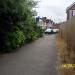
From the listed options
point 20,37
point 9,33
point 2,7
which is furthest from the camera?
point 20,37

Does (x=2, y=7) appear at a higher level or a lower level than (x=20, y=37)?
higher

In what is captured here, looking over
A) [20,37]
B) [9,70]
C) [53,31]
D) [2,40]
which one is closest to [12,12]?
[2,40]

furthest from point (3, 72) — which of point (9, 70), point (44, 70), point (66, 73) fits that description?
point (66, 73)

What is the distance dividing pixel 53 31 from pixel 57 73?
5765 centimetres

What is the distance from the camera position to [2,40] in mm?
16172

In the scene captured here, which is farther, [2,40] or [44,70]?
[2,40]

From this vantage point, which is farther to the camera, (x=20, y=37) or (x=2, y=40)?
(x=20, y=37)

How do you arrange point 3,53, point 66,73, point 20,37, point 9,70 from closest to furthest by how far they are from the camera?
point 66,73 → point 9,70 → point 3,53 → point 20,37

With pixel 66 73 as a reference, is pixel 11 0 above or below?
above

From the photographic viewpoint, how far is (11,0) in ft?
49.0

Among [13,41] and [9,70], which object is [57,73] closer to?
[9,70]

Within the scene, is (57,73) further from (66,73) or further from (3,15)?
(3,15)

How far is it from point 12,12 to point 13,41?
8.63ft

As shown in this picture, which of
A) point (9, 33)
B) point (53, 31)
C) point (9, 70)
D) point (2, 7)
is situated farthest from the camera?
point (53, 31)
